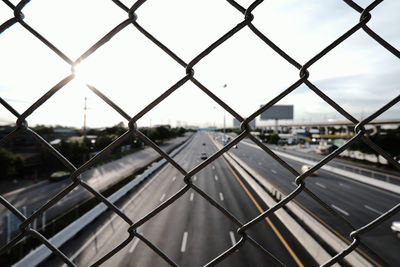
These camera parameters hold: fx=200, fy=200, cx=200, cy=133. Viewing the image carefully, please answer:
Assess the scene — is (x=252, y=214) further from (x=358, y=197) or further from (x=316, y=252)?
(x=358, y=197)

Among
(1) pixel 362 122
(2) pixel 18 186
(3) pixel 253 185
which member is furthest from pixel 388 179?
(2) pixel 18 186

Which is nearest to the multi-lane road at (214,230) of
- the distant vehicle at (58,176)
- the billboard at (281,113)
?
the distant vehicle at (58,176)

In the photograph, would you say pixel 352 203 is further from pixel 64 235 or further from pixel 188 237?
pixel 64 235

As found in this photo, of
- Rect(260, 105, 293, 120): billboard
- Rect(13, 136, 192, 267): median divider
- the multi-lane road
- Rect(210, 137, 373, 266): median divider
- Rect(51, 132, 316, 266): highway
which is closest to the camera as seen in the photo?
Rect(210, 137, 373, 266): median divider

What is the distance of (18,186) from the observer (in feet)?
73.0

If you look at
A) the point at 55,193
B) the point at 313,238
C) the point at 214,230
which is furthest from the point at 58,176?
the point at 313,238

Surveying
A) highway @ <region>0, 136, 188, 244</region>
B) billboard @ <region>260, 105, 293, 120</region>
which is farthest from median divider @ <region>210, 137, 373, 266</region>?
billboard @ <region>260, 105, 293, 120</region>

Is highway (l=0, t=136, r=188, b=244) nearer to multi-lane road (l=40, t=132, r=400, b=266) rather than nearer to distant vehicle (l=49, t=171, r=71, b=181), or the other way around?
distant vehicle (l=49, t=171, r=71, b=181)

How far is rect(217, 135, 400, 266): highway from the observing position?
396 inches

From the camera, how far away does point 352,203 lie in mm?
16797

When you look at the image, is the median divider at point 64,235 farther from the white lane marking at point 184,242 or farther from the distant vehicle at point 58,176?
the distant vehicle at point 58,176

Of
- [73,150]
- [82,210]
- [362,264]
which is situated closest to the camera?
[362,264]

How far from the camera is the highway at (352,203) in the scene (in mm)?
10047

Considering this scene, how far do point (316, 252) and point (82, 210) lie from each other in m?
13.6
